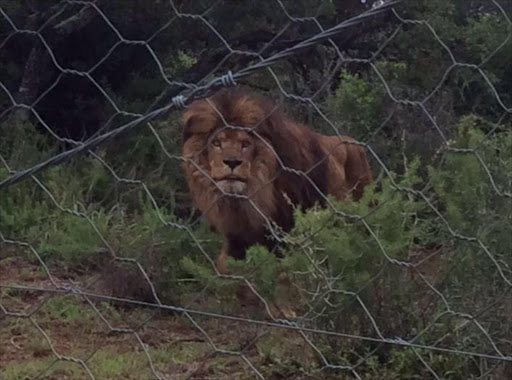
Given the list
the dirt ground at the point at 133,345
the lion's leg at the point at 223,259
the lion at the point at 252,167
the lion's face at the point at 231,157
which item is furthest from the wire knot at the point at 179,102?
the lion's leg at the point at 223,259

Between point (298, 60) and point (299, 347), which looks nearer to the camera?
point (299, 347)

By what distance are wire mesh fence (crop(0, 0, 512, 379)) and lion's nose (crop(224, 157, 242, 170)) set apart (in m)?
0.09

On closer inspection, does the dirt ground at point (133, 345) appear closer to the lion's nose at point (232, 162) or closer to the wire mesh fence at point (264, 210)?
the wire mesh fence at point (264, 210)

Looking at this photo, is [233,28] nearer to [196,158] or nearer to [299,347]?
[196,158]

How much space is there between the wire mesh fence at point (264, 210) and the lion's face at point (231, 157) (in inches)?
1.7

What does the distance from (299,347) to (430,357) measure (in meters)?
0.34

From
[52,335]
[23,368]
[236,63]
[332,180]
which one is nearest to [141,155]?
[236,63]

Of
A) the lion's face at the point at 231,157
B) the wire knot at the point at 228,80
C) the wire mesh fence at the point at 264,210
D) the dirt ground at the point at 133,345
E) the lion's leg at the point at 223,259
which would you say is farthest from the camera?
the lion's leg at the point at 223,259

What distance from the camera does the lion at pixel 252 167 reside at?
2.87 metres

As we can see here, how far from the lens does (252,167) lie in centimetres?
287

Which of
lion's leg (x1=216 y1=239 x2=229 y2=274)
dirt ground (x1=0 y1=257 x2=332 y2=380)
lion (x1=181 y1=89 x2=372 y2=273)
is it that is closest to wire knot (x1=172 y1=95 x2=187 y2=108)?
dirt ground (x1=0 y1=257 x2=332 y2=380)

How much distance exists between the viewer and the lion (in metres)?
2.87

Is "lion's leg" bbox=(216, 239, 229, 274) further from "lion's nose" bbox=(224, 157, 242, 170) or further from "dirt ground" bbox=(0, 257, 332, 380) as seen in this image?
"lion's nose" bbox=(224, 157, 242, 170)

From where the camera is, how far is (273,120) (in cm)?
304
